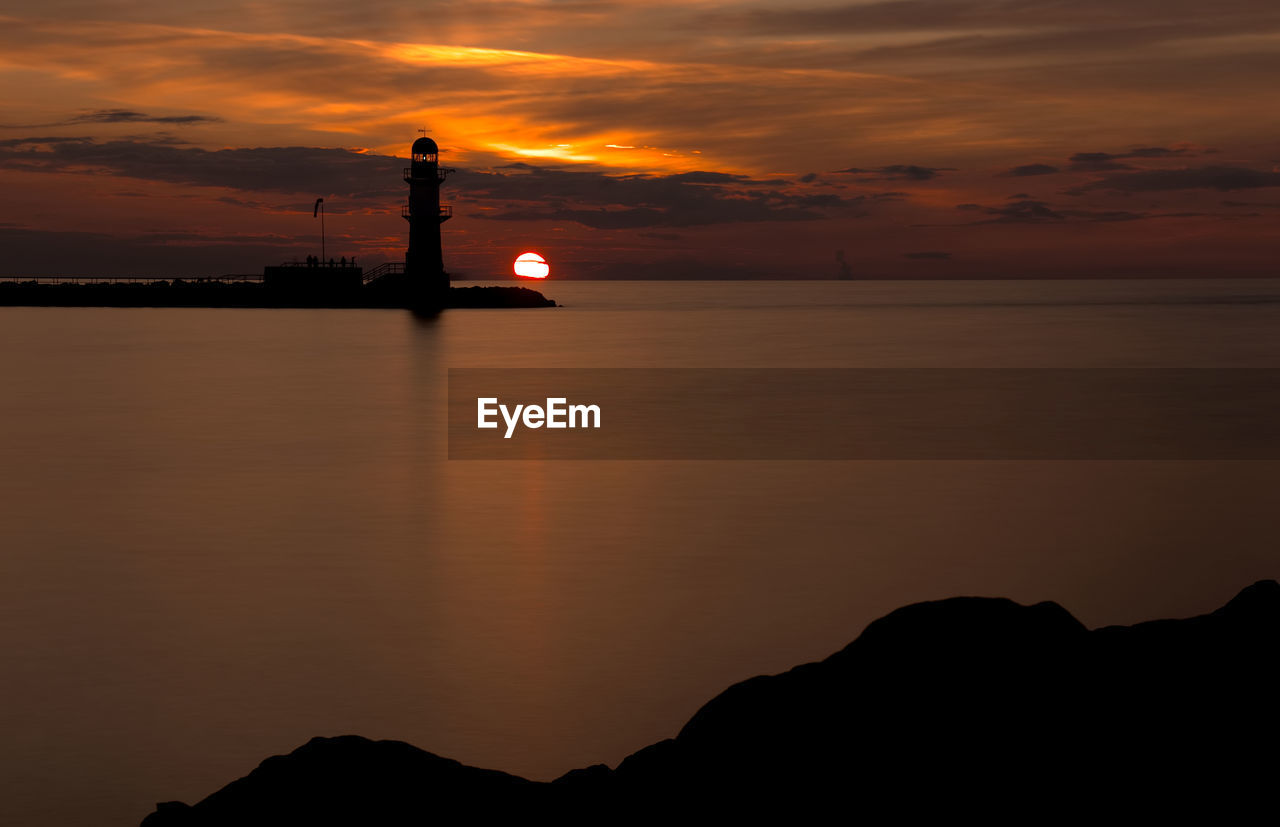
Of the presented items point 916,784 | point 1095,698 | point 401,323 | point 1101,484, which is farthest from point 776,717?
point 401,323

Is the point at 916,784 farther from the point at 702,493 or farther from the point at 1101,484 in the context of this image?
the point at 1101,484

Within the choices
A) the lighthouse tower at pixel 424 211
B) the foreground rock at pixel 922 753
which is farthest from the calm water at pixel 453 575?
the lighthouse tower at pixel 424 211

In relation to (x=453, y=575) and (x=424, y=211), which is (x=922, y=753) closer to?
(x=453, y=575)

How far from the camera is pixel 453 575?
15.6 metres

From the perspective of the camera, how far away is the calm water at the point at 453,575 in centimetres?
1012

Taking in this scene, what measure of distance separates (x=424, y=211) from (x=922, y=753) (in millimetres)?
73821

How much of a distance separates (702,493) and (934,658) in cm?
1414

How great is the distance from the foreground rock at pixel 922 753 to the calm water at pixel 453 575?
2.79 meters

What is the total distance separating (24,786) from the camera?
28.6 ft

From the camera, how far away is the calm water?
10.1 meters

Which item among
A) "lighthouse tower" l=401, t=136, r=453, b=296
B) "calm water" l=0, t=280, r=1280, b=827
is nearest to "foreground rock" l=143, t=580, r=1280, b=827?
"calm water" l=0, t=280, r=1280, b=827

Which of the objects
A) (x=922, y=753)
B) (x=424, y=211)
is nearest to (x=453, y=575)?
(x=922, y=753)

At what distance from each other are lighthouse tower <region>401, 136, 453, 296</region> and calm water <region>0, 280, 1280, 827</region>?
4449 cm

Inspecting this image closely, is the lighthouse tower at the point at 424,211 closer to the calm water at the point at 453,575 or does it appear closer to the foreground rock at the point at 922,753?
the calm water at the point at 453,575
